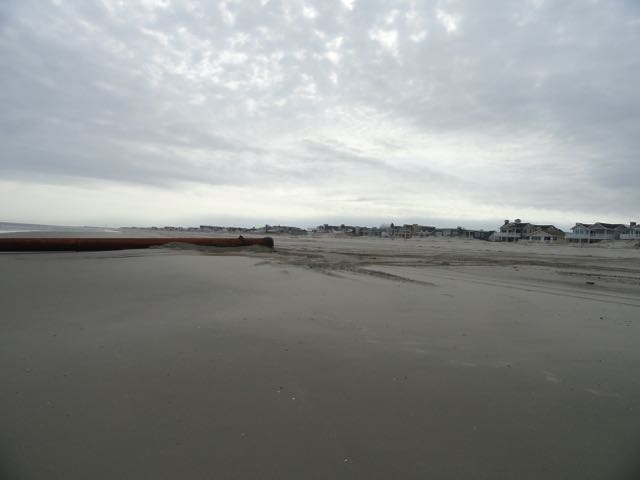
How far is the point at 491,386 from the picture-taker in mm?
2783

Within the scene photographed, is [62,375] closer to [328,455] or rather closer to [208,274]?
[328,455]

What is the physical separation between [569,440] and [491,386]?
692mm

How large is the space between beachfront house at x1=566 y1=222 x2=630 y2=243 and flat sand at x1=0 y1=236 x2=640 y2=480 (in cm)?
7378

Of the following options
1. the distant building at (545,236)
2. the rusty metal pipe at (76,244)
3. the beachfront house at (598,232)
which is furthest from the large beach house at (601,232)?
the rusty metal pipe at (76,244)

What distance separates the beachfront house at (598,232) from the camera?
61.7 metres

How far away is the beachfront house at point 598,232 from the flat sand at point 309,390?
242 feet

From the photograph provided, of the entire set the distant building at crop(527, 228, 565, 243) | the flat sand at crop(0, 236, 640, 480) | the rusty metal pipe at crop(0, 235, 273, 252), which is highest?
the distant building at crop(527, 228, 565, 243)

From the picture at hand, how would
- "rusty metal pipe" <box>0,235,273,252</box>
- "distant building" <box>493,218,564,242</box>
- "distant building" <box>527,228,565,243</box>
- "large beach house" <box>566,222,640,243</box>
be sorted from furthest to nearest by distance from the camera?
1. "distant building" <box>493,218,564,242</box>
2. "distant building" <box>527,228,565,243</box>
3. "large beach house" <box>566,222,640,243</box>
4. "rusty metal pipe" <box>0,235,273,252</box>

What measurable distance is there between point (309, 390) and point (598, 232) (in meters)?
80.8

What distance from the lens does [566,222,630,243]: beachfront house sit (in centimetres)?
6169

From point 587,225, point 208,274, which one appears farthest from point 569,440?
point 587,225

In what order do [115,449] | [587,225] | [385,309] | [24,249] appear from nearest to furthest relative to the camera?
[115,449] < [385,309] < [24,249] < [587,225]

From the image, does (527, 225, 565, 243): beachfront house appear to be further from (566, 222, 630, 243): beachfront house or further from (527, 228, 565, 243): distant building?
(566, 222, 630, 243): beachfront house

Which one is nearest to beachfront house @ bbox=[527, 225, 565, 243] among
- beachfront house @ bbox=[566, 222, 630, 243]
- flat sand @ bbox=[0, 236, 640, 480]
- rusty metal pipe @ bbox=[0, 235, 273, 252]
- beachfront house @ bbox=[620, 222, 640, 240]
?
beachfront house @ bbox=[566, 222, 630, 243]
